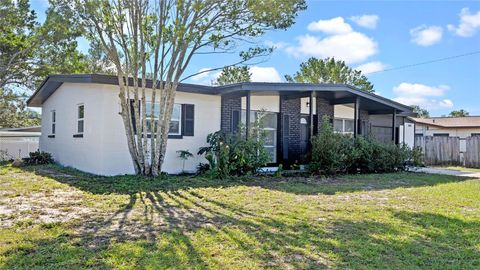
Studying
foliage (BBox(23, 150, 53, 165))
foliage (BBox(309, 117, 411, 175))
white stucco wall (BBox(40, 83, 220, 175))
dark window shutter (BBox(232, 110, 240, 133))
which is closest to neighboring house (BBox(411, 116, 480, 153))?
foliage (BBox(309, 117, 411, 175))

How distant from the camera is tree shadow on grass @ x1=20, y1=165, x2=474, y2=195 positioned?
26.9ft

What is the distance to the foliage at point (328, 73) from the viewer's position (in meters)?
30.3

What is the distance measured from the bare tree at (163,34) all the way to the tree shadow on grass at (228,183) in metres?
1.02

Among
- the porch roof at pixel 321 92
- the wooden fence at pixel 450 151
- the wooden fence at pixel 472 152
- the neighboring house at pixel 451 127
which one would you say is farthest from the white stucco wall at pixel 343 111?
the neighboring house at pixel 451 127

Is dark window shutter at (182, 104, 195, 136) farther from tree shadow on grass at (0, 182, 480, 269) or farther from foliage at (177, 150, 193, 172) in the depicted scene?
tree shadow on grass at (0, 182, 480, 269)

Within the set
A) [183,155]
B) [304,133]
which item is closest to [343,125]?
[304,133]

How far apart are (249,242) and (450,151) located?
694 inches

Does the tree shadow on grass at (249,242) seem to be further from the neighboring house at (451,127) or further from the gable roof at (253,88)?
the neighboring house at (451,127)

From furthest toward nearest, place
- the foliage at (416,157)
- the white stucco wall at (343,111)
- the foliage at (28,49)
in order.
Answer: the white stucco wall at (343,111)
the foliage at (28,49)
the foliage at (416,157)

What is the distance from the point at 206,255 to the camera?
3941mm

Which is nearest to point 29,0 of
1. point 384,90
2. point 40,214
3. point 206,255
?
point 40,214

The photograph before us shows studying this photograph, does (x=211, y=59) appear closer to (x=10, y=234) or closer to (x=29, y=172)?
(x=29, y=172)

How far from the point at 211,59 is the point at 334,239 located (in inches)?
272

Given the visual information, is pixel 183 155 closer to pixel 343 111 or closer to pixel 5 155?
pixel 343 111
